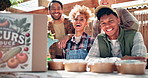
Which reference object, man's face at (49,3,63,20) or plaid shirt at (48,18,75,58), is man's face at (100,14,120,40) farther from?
man's face at (49,3,63,20)

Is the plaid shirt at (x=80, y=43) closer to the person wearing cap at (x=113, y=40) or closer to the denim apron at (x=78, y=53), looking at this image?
the denim apron at (x=78, y=53)

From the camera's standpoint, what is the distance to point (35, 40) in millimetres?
792

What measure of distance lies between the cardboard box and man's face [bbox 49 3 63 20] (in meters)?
1.04

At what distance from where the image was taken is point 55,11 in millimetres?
1837

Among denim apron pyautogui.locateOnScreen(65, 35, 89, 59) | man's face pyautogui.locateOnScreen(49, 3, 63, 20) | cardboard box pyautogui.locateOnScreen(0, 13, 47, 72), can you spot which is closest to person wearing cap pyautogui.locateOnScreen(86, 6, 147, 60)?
denim apron pyautogui.locateOnScreen(65, 35, 89, 59)

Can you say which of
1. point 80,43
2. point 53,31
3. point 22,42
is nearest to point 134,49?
point 80,43

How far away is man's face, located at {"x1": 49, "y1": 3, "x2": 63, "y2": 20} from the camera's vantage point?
1835 millimetres

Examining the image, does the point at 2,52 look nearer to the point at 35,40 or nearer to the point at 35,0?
the point at 35,40

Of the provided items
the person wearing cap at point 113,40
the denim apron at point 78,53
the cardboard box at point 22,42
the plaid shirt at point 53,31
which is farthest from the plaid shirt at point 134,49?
the plaid shirt at point 53,31

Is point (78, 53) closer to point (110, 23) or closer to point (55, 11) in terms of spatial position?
point (110, 23)

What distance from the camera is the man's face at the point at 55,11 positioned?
1.84 m

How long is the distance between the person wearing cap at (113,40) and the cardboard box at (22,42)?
0.43 m

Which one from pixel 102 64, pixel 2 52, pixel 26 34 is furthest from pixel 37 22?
pixel 102 64

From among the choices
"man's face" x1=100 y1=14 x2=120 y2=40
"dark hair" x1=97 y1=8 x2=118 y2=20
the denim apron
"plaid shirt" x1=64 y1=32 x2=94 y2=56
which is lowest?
the denim apron
